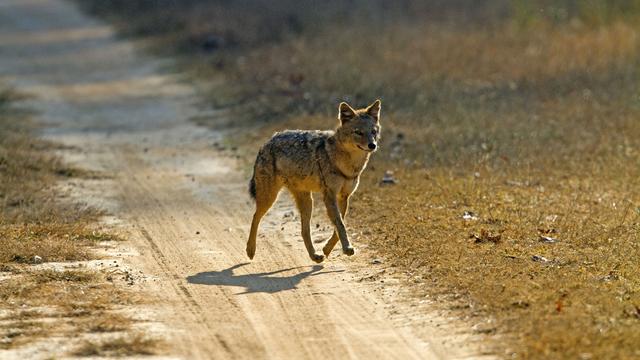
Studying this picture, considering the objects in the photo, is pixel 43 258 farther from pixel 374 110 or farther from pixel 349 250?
pixel 374 110

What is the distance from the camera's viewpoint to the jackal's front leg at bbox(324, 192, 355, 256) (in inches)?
449

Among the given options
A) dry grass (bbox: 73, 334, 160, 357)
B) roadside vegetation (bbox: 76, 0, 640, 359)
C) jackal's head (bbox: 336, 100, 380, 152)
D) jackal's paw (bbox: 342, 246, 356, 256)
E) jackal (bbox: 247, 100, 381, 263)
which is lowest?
roadside vegetation (bbox: 76, 0, 640, 359)

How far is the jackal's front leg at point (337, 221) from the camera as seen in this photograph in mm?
11414

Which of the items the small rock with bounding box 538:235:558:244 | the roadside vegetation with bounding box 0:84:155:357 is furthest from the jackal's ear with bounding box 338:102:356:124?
the roadside vegetation with bounding box 0:84:155:357

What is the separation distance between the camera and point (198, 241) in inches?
513

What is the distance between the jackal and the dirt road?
48 centimetres

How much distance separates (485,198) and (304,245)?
107 inches

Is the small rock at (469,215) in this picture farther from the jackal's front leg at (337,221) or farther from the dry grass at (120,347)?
the dry grass at (120,347)

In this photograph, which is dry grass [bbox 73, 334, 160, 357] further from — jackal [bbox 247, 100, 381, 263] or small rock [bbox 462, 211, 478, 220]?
small rock [bbox 462, 211, 478, 220]

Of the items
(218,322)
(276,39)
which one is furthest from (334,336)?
(276,39)

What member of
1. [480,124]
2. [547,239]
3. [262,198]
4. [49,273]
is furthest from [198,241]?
[480,124]

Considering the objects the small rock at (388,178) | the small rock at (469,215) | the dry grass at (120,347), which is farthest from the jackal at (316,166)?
the small rock at (388,178)

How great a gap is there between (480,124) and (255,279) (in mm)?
8756

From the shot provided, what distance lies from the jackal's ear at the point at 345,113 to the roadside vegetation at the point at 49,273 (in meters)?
2.79
